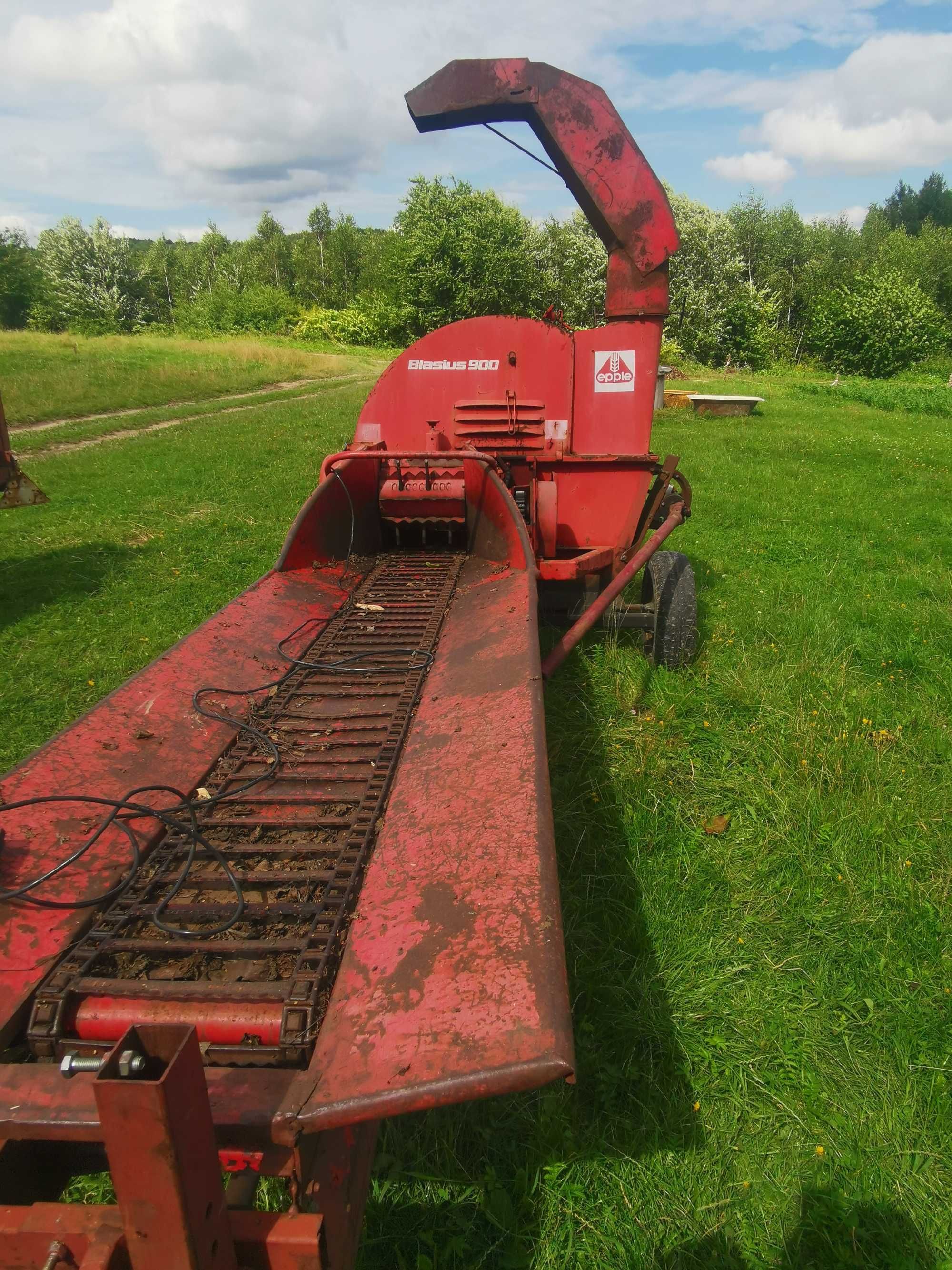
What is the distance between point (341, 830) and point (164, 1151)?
1404 mm

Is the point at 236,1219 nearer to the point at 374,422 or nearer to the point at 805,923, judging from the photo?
the point at 805,923

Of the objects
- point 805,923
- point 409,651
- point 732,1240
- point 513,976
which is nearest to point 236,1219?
point 513,976

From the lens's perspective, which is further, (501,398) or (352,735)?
(501,398)

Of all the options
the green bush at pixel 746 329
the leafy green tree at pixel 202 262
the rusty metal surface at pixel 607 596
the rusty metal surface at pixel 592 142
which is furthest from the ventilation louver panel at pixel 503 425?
the leafy green tree at pixel 202 262

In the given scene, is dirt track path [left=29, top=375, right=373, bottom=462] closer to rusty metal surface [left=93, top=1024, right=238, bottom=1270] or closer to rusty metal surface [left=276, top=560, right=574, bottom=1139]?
rusty metal surface [left=276, top=560, right=574, bottom=1139]

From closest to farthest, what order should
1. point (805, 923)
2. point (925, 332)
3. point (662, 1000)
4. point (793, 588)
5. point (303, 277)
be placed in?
point (662, 1000) → point (805, 923) → point (793, 588) → point (925, 332) → point (303, 277)

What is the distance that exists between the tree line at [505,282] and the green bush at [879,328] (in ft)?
0.21

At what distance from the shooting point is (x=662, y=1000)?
2539mm

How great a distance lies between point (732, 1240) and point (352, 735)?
6.20 ft

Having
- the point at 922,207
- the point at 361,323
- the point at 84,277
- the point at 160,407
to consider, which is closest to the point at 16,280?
the point at 84,277

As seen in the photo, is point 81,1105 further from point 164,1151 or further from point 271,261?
point 271,261

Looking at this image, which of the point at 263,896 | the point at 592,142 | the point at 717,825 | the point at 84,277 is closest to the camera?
the point at 263,896

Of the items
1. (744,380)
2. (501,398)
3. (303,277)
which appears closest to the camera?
(501,398)

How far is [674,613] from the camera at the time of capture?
464 centimetres
